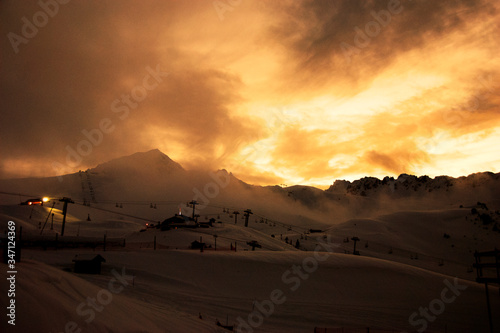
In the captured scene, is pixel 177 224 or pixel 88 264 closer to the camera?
pixel 88 264

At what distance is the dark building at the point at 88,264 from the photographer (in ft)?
102

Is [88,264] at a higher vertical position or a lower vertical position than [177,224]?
lower

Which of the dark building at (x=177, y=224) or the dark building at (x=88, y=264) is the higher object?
the dark building at (x=177, y=224)

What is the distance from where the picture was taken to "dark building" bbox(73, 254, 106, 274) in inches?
1219

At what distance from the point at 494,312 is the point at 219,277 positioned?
26.2m

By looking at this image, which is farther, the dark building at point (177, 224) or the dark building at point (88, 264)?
the dark building at point (177, 224)

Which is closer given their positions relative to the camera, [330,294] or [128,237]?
[330,294]

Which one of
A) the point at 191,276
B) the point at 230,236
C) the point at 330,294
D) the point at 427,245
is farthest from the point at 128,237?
the point at 427,245

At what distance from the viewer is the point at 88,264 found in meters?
31.4

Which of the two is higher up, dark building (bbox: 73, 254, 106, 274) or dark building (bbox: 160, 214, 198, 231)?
dark building (bbox: 160, 214, 198, 231)

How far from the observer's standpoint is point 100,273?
31953mm

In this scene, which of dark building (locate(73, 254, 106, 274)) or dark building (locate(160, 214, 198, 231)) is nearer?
dark building (locate(73, 254, 106, 274))

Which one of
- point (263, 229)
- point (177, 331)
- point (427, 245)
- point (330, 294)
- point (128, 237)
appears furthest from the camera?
point (263, 229)

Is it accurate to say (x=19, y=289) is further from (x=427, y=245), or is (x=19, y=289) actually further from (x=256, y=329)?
(x=427, y=245)
